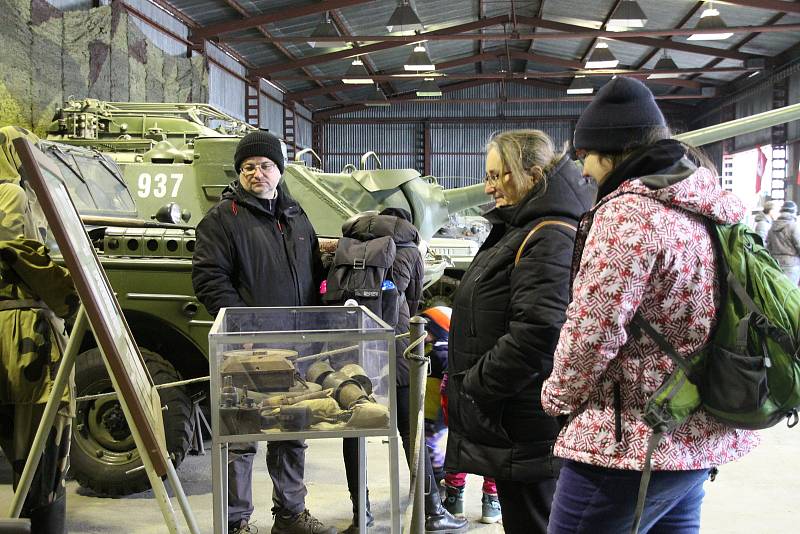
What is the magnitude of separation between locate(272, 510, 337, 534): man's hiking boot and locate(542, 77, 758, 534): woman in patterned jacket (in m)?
2.59

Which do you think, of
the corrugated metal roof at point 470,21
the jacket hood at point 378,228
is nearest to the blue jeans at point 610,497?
the jacket hood at point 378,228

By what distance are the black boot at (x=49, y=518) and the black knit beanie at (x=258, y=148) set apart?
5.77 feet

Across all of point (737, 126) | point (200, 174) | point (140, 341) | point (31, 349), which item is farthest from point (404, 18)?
point (31, 349)

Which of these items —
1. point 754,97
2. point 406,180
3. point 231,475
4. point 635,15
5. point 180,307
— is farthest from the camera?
point 754,97

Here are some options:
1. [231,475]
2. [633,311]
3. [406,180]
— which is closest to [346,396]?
[633,311]

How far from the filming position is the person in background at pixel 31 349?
359 cm

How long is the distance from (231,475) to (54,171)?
1967 millimetres

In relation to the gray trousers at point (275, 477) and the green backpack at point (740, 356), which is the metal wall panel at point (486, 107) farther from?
the green backpack at point (740, 356)

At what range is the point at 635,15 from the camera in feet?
60.2

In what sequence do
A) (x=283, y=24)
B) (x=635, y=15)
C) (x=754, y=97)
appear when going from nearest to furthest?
(x=635, y=15)
(x=283, y=24)
(x=754, y=97)

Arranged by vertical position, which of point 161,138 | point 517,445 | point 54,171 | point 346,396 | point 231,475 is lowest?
point 231,475

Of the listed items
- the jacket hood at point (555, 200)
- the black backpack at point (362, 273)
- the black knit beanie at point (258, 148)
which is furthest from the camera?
the black backpack at point (362, 273)

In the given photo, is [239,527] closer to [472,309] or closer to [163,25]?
[472,309]

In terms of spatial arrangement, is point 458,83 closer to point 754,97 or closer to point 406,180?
point 754,97
